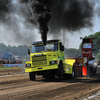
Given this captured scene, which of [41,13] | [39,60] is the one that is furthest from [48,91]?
[41,13]

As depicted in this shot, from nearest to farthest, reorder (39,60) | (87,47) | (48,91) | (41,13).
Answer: (48,91) → (39,60) → (41,13) → (87,47)

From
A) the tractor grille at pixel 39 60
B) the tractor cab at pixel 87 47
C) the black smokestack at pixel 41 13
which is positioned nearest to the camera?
the tractor grille at pixel 39 60

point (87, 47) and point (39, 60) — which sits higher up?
point (87, 47)

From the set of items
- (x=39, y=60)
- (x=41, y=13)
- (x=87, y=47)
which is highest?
(x=41, y=13)

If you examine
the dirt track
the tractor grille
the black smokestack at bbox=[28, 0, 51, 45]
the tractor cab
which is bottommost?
the dirt track

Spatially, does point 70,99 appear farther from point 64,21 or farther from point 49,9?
point 64,21

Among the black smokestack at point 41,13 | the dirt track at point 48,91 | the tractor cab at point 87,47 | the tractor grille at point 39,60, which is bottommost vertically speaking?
the dirt track at point 48,91

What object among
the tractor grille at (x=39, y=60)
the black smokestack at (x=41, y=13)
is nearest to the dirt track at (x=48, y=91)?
the tractor grille at (x=39, y=60)

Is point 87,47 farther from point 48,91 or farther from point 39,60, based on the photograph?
point 48,91

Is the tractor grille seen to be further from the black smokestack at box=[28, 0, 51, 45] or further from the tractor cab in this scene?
the tractor cab

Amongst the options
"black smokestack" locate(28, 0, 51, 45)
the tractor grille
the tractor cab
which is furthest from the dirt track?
the tractor cab

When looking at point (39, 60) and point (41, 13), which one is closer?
A: point (39, 60)

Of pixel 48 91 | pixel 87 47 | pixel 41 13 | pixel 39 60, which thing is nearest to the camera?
pixel 48 91

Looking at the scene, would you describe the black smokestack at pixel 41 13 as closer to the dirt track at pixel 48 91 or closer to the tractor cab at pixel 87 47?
the dirt track at pixel 48 91
